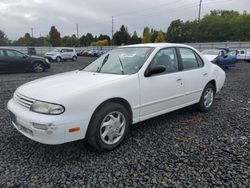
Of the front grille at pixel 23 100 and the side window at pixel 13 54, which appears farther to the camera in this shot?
the side window at pixel 13 54

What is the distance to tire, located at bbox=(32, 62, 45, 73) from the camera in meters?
13.8

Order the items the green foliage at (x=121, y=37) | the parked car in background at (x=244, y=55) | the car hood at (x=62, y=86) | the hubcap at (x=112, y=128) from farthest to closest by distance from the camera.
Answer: the green foliage at (x=121, y=37), the parked car in background at (x=244, y=55), the hubcap at (x=112, y=128), the car hood at (x=62, y=86)

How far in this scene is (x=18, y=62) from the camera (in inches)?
517

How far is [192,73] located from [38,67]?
11.2 meters

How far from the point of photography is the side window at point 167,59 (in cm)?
423

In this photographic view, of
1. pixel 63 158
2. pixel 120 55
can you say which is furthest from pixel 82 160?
pixel 120 55

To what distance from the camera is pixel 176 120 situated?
4867 mm

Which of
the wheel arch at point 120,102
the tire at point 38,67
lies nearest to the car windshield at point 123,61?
the wheel arch at point 120,102

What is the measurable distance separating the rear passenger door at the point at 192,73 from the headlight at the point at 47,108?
2517mm

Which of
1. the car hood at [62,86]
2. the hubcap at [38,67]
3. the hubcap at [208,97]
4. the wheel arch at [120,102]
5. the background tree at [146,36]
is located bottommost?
the hubcap at [38,67]

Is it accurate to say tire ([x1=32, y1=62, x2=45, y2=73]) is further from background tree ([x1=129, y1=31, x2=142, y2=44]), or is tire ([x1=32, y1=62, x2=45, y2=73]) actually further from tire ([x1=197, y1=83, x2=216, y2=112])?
background tree ([x1=129, y1=31, x2=142, y2=44])

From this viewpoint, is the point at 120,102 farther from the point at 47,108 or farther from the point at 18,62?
the point at 18,62

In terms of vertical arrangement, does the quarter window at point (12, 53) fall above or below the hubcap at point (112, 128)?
above

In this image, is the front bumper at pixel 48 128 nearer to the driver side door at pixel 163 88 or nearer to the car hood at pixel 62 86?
the car hood at pixel 62 86
